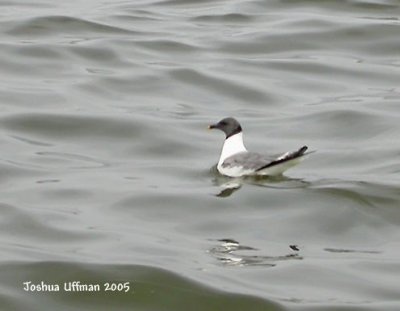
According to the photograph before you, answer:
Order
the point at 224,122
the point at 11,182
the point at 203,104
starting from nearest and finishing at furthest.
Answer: the point at 11,182
the point at 224,122
the point at 203,104

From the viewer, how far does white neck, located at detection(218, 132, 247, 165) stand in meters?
15.4

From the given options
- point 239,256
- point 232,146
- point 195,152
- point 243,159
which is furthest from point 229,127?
point 239,256

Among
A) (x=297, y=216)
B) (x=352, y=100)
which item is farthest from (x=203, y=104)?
(x=297, y=216)

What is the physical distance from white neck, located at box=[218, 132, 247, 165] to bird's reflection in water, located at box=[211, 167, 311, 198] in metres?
0.34

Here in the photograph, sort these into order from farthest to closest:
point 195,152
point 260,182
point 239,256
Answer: point 195,152 < point 260,182 < point 239,256

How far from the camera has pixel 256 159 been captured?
587 inches

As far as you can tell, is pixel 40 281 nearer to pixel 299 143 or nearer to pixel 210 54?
pixel 299 143

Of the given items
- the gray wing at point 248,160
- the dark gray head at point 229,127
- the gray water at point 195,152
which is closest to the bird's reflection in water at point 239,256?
the gray water at point 195,152

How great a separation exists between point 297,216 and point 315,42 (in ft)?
27.6

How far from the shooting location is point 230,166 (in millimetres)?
15070

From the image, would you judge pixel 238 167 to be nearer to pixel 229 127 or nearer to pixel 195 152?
pixel 229 127

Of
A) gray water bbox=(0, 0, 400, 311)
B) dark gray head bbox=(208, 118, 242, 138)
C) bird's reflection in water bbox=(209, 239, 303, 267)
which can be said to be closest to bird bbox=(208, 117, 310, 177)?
dark gray head bbox=(208, 118, 242, 138)

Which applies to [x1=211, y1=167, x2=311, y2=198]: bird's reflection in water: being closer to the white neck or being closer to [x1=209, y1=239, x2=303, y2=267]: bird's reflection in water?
the white neck

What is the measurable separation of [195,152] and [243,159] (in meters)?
1.39
